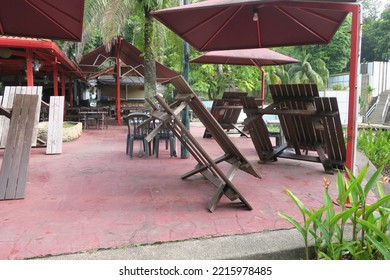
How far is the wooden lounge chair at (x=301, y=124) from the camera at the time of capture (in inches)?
193

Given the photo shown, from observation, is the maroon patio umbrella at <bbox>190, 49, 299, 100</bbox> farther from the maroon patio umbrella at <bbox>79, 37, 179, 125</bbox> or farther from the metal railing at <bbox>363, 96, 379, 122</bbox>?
the metal railing at <bbox>363, 96, 379, 122</bbox>

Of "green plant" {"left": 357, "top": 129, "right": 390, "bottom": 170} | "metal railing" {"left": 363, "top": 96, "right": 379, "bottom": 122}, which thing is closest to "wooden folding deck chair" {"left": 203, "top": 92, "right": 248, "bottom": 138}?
"green plant" {"left": 357, "top": 129, "right": 390, "bottom": 170}

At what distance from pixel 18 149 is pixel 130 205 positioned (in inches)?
70.4

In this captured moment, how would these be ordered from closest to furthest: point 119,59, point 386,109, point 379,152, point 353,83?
point 353,83
point 379,152
point 119,59
point 386,109

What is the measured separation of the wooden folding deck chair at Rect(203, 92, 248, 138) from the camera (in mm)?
9062

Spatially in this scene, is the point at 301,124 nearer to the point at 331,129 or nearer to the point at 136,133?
the point at 331,129

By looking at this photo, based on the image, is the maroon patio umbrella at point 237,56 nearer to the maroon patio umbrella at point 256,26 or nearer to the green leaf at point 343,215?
the maroon patio umbrella at point 256,26

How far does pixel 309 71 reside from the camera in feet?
107

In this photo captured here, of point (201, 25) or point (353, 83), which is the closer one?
point (353, 83)

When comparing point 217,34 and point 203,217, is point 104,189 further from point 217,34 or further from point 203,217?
point 217,34

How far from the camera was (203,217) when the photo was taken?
3189 mm

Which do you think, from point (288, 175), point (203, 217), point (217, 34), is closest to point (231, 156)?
point (203, 217)

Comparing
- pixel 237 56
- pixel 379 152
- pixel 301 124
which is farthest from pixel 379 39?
pixel 301 124

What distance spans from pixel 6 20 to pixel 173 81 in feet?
9.00
